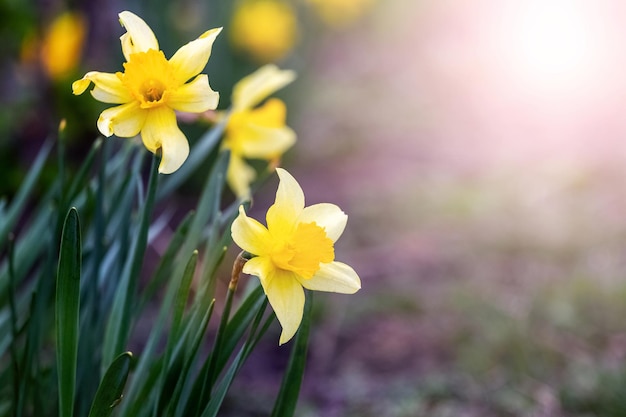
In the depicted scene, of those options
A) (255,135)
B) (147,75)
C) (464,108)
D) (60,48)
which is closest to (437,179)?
(464,108)

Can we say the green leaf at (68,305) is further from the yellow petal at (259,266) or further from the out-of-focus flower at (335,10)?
the out-of-focus flower at (335,10)

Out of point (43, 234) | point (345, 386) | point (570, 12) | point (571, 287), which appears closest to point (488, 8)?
point (570, 12)

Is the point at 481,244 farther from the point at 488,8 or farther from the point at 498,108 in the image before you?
the point at 488,8

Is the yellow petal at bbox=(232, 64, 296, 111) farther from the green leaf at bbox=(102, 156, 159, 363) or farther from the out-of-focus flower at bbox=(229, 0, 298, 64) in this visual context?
the out-of-focus flower at bbox=(229, 0, 298, 64)

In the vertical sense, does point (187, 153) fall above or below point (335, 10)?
below

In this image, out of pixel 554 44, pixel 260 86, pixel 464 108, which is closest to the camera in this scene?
pixel 260 86

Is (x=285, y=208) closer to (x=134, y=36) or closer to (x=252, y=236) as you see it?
(x=252, y=236)

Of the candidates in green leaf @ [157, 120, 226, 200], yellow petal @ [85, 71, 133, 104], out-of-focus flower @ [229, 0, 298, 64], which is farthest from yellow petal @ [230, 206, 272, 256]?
out-of-focus flower @ [229, 0, 298, 64]
